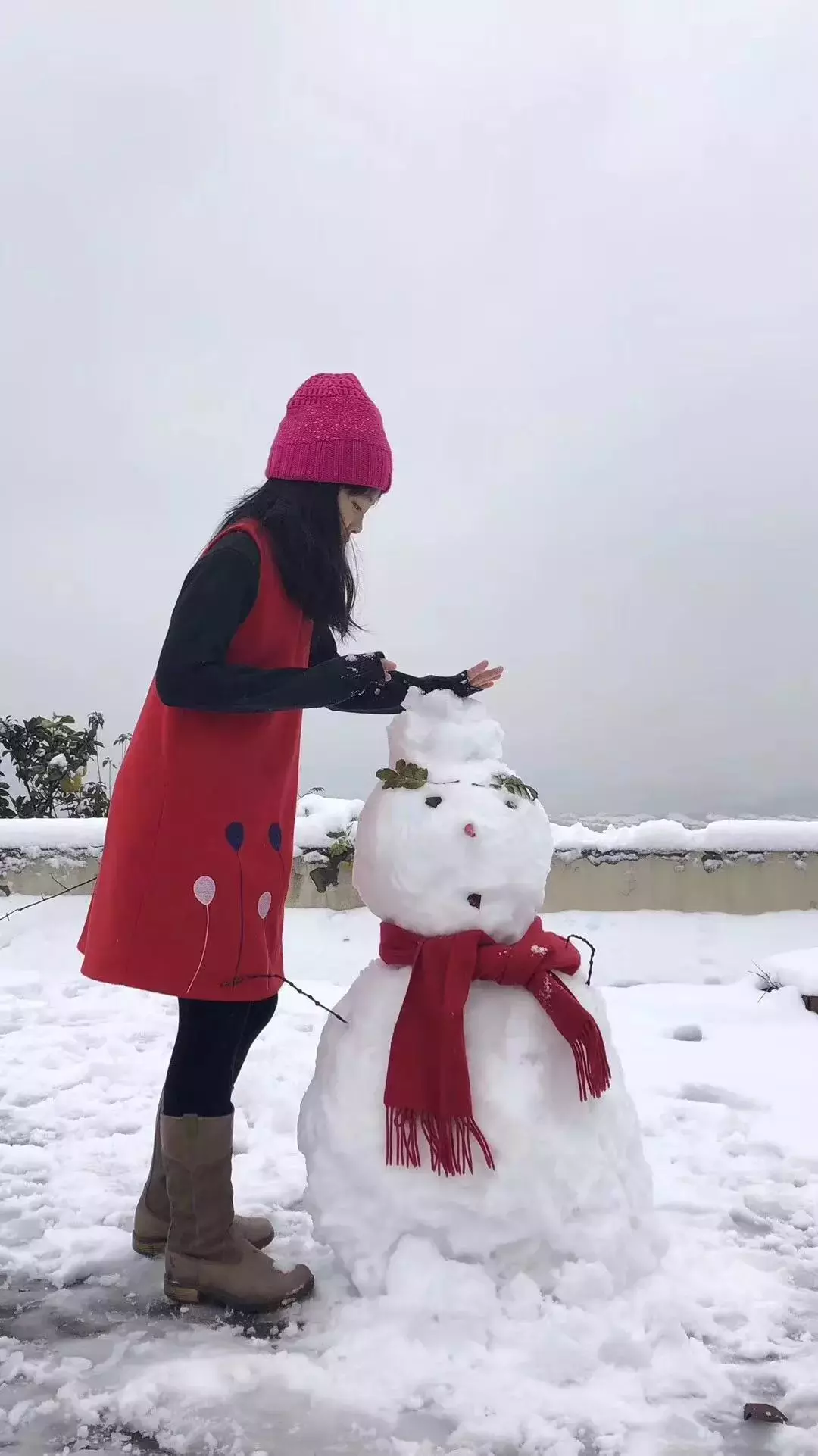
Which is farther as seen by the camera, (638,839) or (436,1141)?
(638,839)

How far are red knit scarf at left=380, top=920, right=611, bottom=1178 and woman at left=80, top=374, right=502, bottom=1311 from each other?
32 cm

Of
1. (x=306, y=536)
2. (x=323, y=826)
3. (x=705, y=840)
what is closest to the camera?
(x=306, y=536)

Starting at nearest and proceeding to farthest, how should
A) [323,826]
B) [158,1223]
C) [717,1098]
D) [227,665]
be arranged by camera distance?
[227,665], [158,1223], [717,1098], [323,826]

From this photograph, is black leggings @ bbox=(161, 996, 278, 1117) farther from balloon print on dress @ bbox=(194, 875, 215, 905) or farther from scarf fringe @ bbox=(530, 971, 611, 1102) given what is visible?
scarf fringe @ bbox=(530, 971, 611, 1102)

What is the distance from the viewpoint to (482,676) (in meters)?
2.18

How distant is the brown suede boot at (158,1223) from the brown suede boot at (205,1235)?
19cm

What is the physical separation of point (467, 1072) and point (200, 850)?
681mm

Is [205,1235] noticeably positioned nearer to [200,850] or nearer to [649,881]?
[200,850]

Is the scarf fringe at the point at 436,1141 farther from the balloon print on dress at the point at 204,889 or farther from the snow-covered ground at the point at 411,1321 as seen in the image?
the balloon print on dress at the point at 204,889

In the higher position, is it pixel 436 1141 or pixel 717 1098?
pixel 436 1141

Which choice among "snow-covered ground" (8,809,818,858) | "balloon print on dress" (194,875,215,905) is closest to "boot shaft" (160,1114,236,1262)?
"balloon print on dress" (194,875,215,905)

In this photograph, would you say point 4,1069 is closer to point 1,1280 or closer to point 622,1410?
point 1,1280

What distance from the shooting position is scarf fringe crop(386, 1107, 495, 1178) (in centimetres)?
180

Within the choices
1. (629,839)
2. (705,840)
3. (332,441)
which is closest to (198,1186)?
(332,441)
